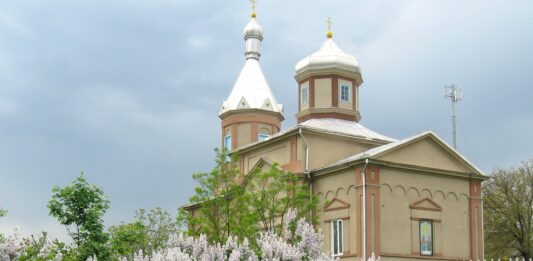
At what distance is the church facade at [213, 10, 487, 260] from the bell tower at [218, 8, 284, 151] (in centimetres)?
685

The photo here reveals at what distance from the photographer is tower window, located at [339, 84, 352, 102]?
114 feet

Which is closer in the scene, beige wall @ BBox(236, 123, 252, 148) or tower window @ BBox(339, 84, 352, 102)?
tower window @ BBox(339, 84, 352, 102)

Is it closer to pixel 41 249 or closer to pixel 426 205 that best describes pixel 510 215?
pixel 426 205

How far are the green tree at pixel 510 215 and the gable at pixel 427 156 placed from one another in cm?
1495

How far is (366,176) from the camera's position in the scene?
28.1 m

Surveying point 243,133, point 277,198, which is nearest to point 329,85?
point 277,198

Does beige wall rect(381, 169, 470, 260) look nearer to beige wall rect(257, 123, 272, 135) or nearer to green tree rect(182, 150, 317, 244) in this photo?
green tree rect(182, 150, 317, 244)

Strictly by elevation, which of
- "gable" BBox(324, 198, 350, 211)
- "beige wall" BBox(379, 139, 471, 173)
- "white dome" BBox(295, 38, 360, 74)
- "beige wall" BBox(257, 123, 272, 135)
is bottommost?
"gable" BBox(324, 198, 350, 211)

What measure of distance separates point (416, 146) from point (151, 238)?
58.4 feet

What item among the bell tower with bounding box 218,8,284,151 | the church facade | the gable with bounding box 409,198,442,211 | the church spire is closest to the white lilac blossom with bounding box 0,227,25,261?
the church facade

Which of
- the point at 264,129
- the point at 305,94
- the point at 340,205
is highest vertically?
the point at 305,94

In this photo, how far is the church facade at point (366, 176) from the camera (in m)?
28.3

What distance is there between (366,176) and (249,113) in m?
15.1

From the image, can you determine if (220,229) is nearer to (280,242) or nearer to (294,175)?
(294,175)
